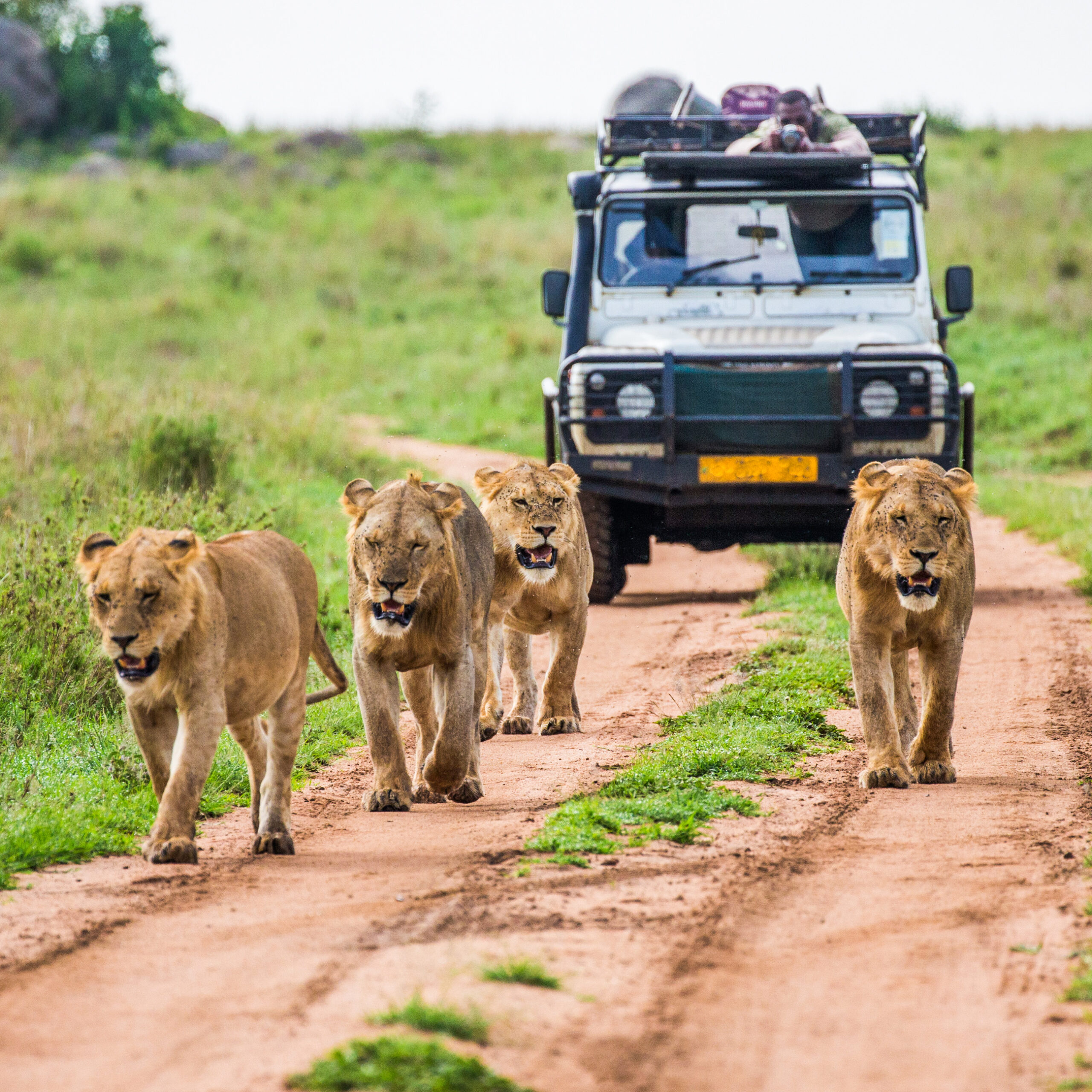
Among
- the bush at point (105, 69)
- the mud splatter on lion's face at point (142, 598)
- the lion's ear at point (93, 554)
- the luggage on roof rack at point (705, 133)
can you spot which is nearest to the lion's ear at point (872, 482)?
the mud splatter on lion's face at point (142, 598)

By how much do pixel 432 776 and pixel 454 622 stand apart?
1.76ft

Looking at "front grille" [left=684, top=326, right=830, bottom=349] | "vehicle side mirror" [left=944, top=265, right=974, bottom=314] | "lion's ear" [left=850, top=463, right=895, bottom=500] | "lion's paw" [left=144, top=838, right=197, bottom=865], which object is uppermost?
"vehicle side mirror" [left=944, top=265, right=974, bottom=314]

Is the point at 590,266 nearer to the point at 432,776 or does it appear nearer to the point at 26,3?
the point at 432,776

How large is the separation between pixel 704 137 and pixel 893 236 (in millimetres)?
1352

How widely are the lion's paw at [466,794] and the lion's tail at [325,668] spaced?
541 mm

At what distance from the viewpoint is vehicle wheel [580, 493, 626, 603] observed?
33.2 ft

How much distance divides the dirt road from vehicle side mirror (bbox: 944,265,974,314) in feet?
15.2

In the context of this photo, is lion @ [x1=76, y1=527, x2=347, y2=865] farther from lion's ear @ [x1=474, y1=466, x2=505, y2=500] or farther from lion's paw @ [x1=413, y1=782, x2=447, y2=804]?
lion's ear @ [x1=474, y1=466, x2=505, y2=500]

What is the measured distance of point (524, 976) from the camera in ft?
11.6

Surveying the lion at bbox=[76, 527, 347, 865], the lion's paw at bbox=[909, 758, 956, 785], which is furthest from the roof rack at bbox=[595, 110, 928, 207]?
the lion at bbox=[76, 527, 347, 865]

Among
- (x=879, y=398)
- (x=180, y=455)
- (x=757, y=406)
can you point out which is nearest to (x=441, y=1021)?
(x=757, y=406)

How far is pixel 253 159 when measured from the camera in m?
38.9

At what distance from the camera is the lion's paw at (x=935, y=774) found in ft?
19.5

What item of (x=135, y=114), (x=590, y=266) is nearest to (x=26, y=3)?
(x=135, y=114)
